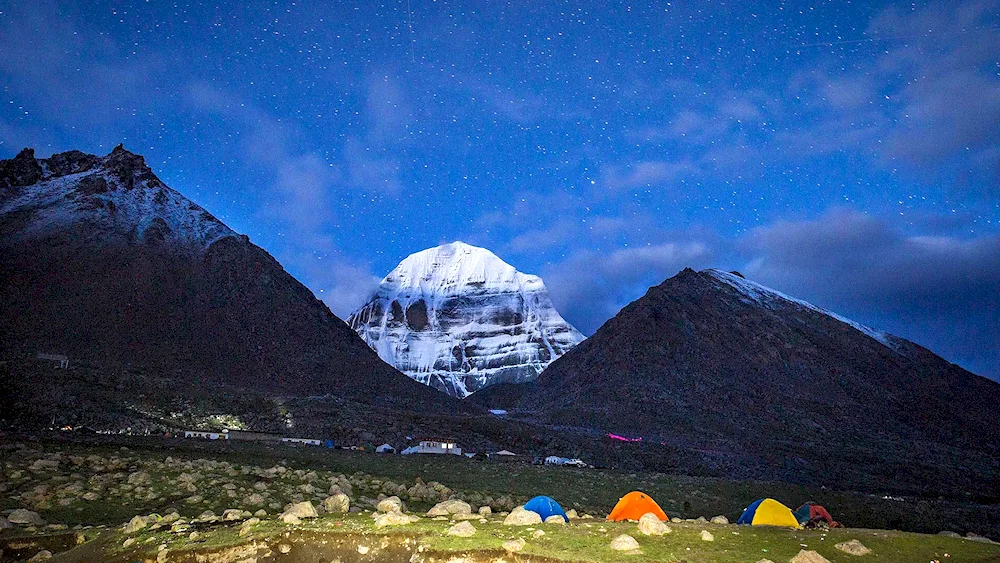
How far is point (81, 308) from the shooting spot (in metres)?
87.8

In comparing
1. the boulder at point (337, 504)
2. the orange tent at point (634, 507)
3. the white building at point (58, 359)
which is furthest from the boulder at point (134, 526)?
the white building at point (58, 359)

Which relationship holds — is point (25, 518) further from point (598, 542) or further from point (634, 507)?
point (634, 507)

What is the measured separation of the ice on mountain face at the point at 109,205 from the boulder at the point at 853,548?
11980cm

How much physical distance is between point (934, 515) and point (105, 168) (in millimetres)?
147322

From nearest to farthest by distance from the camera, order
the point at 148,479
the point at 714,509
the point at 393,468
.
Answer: the point at 148,479 < the point at 714,509 < the point at 393,468

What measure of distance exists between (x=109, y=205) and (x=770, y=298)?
470 feet

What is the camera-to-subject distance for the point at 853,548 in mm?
6605

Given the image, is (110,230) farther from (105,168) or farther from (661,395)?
(661,395)

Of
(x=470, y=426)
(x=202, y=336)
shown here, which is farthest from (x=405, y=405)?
(x=202, y=336)

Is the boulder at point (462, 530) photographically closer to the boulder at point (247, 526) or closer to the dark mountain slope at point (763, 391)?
the boulder at point (247, 526)

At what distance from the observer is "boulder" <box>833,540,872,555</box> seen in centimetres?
656

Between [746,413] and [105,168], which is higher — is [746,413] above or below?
below

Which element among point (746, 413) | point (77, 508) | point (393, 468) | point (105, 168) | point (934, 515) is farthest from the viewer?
point (105, 168)

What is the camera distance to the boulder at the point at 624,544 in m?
6.74
